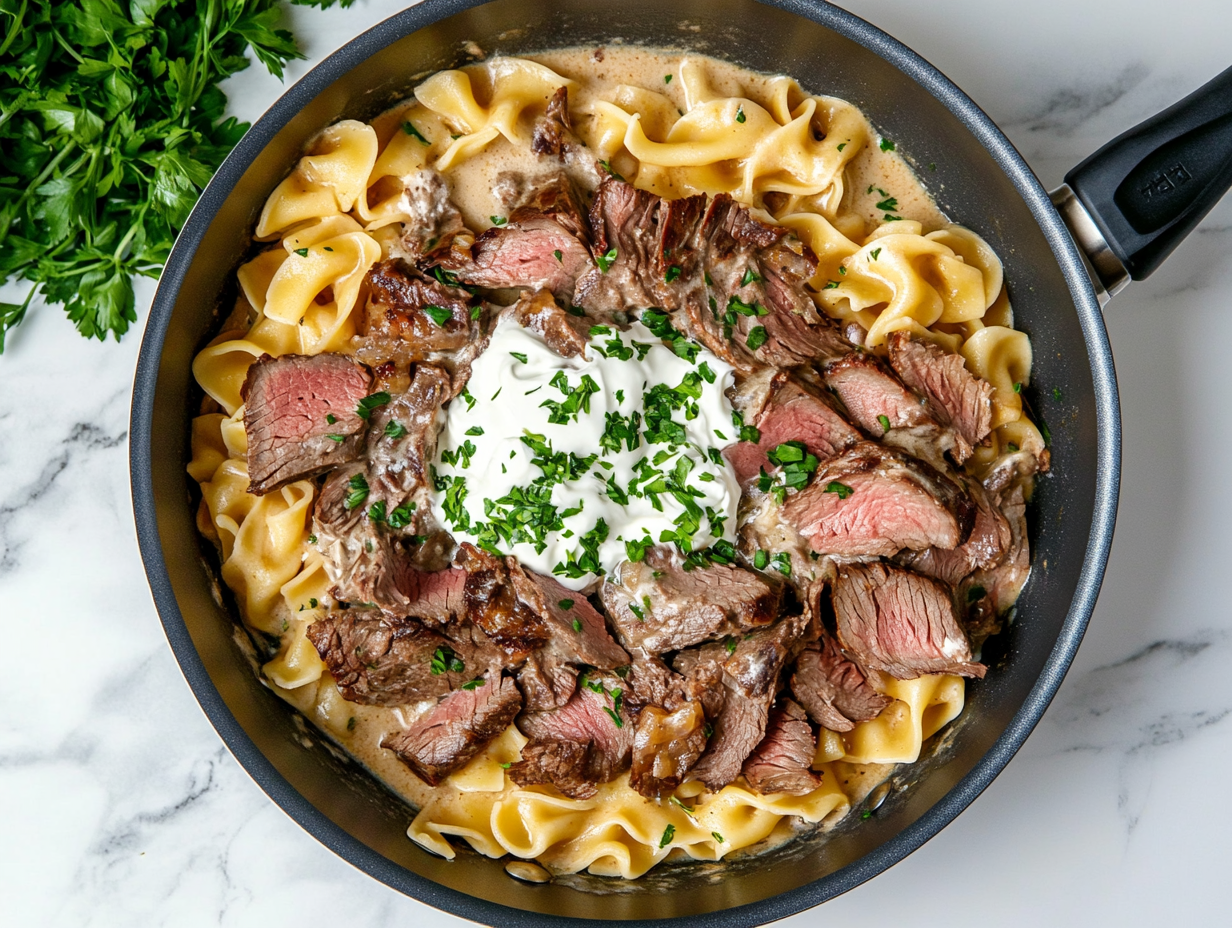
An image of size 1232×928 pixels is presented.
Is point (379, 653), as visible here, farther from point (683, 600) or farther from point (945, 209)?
point (945, 209)

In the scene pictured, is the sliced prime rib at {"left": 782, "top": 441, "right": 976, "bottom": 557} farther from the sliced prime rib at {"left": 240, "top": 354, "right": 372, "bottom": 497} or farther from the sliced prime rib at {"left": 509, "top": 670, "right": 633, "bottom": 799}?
the sliced prime rib at {"left": 240, "top": 354, "right": 372, "bottom": 497}

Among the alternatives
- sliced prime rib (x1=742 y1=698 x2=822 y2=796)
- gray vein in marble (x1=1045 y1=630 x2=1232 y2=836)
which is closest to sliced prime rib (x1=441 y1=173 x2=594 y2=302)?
sliced prime rib (x1=742 y1=698 x2=822 y2=796)

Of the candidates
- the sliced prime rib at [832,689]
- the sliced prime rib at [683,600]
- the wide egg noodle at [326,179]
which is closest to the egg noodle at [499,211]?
the wide egg noodle at [326,179]

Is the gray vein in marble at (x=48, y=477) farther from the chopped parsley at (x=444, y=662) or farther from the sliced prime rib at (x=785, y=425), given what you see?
the sliced prime rib at (x=785, y=425)

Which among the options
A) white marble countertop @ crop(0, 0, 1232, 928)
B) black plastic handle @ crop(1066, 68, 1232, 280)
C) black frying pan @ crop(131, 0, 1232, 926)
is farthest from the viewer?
white marble countertop @ crop(0, 0, 1232, 928)

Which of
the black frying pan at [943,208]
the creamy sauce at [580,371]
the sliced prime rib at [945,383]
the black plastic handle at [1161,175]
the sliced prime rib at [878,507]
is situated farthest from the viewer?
the sliced prime rib at [945,383]
